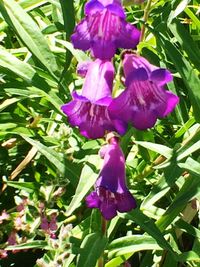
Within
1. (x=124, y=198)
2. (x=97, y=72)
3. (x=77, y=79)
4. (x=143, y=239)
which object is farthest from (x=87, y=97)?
(x=77, y=79)

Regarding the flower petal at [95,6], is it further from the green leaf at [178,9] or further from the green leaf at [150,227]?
the green leaf at [150,227]

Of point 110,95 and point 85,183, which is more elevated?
point 110,95

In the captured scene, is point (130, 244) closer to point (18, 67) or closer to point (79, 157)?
point (79, 157)

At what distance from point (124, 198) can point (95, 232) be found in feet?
0.72

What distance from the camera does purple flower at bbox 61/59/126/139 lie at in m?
1.28

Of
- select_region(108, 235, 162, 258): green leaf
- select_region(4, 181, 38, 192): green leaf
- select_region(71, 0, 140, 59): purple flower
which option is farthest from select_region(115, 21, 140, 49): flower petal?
select_region(4, 181, 38, 192): green leaf

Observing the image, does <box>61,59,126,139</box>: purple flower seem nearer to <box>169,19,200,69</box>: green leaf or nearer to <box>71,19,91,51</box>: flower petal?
<box>71,19,91,51</box>: flower petal

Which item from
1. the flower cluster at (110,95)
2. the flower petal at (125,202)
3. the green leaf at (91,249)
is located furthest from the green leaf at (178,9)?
the green leaf at (91,249)

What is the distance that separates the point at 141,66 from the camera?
129cm

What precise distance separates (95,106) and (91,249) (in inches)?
15.2

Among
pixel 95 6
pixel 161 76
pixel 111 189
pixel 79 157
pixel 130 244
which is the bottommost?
pixel 130 244

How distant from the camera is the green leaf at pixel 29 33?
61.6 inches

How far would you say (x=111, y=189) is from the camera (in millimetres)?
1313

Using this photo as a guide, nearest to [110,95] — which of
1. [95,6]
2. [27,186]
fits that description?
[95,6]
